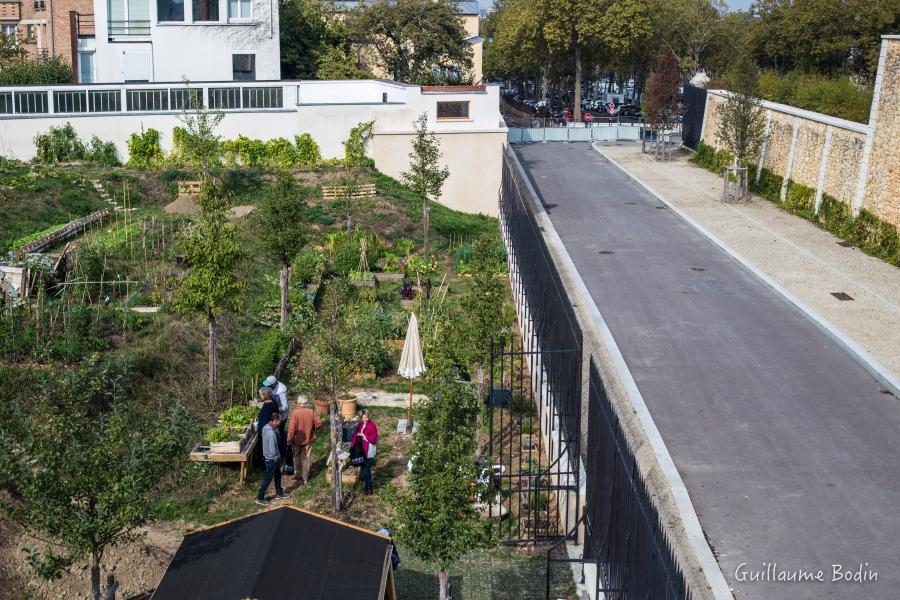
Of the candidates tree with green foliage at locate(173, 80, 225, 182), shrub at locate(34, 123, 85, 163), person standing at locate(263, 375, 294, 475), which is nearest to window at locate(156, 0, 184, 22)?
tree with green foliage at locate(173, 80, 225, 182)

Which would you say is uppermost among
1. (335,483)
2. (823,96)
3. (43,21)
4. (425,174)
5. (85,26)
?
(43,21)

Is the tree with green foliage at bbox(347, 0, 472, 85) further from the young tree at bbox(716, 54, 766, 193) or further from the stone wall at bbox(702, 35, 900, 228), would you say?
the stone wall at bbox(702, 35, 900, 228)

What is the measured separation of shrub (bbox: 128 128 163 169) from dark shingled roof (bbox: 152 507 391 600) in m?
29.1

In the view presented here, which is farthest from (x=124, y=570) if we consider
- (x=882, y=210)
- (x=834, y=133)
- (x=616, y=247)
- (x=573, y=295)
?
(x=834, y=133)

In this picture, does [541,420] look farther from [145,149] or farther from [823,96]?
[145,149]

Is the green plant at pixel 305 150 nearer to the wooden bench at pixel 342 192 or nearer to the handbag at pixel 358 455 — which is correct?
the wooden bench at pixel 342 192

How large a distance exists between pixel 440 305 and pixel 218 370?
6.48m

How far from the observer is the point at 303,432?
1566cm

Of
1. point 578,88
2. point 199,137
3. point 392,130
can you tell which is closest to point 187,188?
point 199,137

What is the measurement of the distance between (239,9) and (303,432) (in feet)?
118

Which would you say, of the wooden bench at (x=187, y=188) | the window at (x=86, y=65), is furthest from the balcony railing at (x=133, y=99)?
the window at (x=86, y=65)

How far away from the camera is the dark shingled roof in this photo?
10.0 m

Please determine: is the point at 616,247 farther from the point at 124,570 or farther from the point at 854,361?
the point at 124,570

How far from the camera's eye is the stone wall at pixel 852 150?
2712 cm
